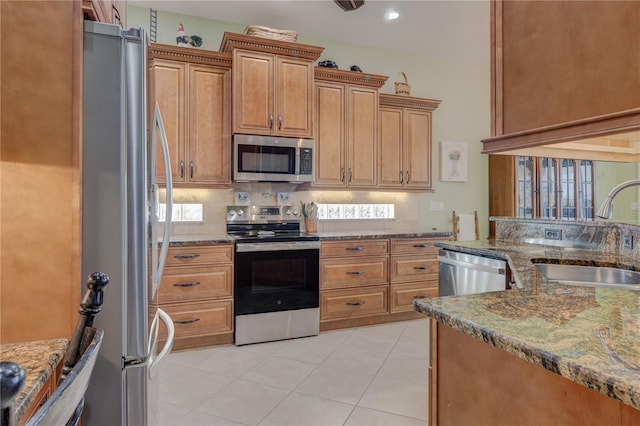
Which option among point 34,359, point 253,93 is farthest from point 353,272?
point 34,359

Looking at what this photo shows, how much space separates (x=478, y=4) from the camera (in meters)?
3.40

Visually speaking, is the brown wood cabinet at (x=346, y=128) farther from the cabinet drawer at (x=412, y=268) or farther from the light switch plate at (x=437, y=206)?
the light switch plate at (x=437, y=206)

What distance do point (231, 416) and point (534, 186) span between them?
491 cm

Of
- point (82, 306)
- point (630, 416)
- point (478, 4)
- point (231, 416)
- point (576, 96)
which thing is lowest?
point (231, 416)

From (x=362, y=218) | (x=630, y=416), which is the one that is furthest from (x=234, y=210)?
(x=630, y=416)

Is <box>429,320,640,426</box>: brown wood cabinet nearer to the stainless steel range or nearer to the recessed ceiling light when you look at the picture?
the stainless steel range

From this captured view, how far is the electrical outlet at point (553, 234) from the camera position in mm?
2291

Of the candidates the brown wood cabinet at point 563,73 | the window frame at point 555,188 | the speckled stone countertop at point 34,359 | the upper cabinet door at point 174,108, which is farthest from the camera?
the window frame at point 555,188

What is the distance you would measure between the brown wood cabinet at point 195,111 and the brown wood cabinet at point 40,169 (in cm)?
191

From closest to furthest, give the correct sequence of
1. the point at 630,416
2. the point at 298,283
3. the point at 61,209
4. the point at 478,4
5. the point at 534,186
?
the point at 630,416 → the point at 61,209 → the point at 298,283 → the point at 478,4 → the point at 534,186

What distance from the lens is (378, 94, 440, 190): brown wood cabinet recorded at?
395 cm

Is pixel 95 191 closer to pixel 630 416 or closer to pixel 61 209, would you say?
pixel 61 209

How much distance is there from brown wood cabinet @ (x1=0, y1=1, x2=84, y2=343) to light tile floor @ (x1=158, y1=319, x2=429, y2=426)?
3.76 ft

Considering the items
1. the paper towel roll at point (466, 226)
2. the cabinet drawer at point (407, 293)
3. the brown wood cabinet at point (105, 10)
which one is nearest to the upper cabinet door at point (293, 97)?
the brown wood cabinet at point (105, 10)
